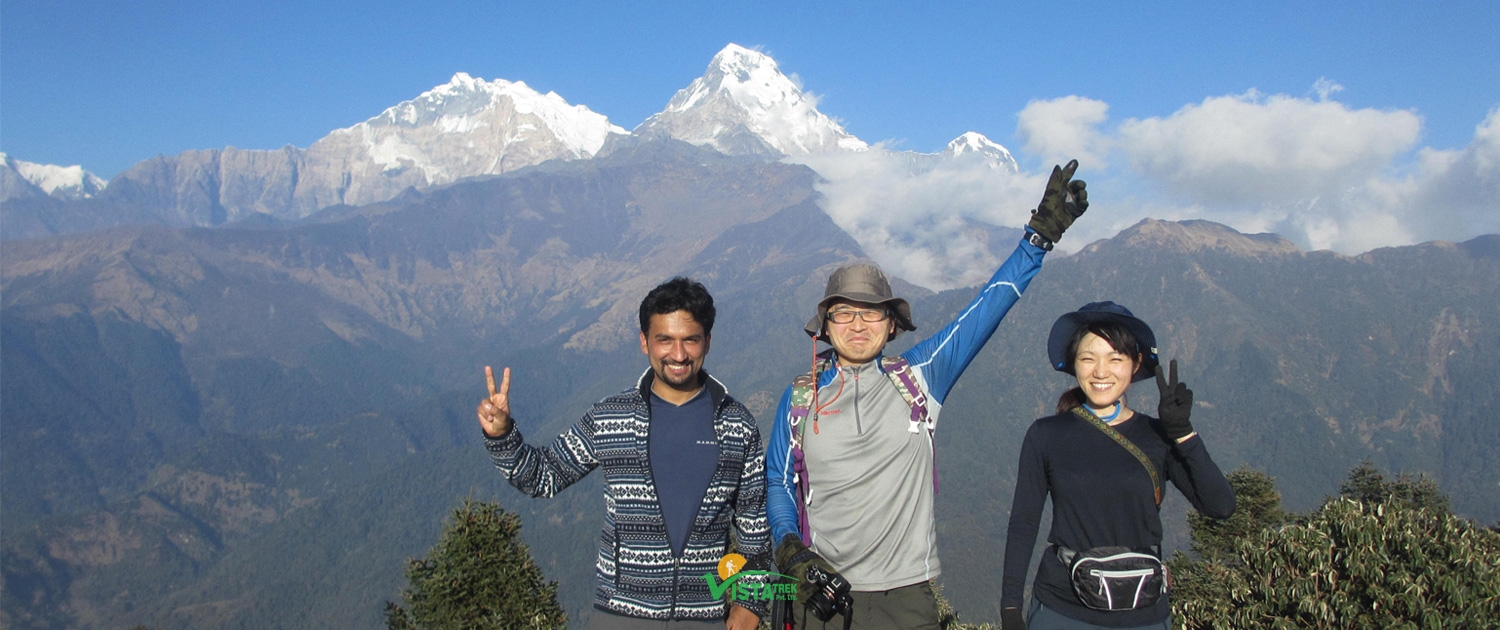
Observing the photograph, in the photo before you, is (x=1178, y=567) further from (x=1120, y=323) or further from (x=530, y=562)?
(x=1120, y=323)

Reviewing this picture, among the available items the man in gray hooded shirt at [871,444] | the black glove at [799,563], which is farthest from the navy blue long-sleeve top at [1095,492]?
the black glove at [799,563]

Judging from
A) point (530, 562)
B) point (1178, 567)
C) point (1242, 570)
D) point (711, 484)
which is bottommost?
point (1178, 567)

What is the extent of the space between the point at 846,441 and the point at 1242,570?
13.6 feet

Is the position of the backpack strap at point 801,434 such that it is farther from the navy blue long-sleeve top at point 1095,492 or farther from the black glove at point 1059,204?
the black glove at point 1059,204

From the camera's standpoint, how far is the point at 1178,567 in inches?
1720

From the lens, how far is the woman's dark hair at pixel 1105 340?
19.9 feet

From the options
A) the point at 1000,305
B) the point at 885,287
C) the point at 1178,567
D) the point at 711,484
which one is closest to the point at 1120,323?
the point at 1000,305

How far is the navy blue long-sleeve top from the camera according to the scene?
5.77 metres

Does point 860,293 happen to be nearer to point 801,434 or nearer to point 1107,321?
point 801,434

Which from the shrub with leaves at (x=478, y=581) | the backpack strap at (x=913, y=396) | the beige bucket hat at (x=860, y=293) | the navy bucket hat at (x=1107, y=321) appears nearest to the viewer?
the navy bucket hat at (x=1107, y=321)

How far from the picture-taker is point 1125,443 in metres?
5.90

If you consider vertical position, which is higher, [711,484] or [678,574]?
[711,484]

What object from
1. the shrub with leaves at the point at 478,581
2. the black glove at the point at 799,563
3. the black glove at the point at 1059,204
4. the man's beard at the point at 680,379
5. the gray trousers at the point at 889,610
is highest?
the black glove at the point at 1059,204

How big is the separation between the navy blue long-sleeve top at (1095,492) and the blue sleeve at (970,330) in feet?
3.01
